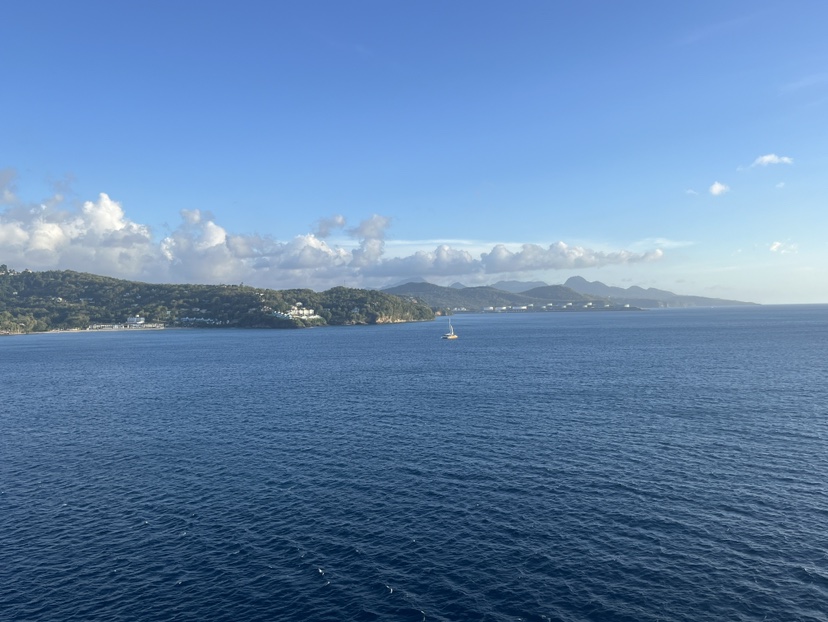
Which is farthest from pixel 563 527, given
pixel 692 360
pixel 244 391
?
pixel 692 360

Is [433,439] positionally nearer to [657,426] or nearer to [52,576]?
[657,426]

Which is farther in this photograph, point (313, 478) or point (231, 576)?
point (313, 478)

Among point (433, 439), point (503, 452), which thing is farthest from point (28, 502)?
point (503, 452)

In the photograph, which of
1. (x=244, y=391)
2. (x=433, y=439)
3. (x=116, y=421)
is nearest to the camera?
(x=433, y=439)

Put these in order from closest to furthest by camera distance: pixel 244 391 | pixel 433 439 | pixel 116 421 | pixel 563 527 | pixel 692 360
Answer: pixel 563 527, pixel 433 439, pixel 116 421, pixel 244 391, pixel 692 360

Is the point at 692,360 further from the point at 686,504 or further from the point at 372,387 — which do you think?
the point at 686,504

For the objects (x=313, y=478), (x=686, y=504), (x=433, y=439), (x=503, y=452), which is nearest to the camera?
(x=686, y=504)
